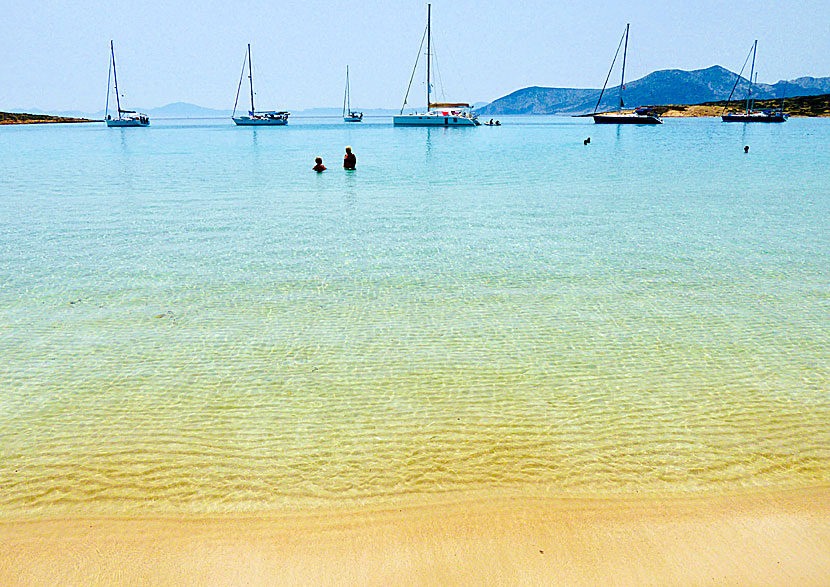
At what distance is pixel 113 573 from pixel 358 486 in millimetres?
1625

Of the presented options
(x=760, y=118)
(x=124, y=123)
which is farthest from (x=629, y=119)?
(x=124, y=123)

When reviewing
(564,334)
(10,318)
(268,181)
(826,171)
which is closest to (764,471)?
(564,334)

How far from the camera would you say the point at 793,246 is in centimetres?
1159

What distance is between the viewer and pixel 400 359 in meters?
6.11

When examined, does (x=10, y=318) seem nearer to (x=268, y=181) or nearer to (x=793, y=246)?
(x=793, y=246)

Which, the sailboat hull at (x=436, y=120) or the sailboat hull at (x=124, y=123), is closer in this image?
the sailboat hull at (x=436, y=120)

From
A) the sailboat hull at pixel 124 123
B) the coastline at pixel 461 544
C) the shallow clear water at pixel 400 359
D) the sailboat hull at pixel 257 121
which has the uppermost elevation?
the sailboat hull at pixel 257 121

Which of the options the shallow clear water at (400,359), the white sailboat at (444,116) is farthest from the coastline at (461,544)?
the white sailboat at (444,116)

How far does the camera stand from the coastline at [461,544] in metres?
3.19

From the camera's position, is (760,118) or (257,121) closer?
A: (760,118)

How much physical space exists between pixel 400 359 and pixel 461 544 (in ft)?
9.33

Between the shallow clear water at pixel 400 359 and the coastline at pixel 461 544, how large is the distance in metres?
0.19

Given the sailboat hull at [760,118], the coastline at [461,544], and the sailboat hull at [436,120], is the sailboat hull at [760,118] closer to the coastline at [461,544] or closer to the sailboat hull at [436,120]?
the sailboat hull at [436,120]

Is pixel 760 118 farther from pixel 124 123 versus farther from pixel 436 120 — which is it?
pixel 124 123
